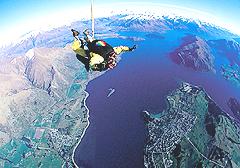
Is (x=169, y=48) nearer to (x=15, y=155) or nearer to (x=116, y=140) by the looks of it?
(x=116, y=140)

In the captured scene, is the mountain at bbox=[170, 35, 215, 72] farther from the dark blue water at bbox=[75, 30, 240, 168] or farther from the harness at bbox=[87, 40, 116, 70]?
the harness at bbox=[87, 40, 116, 70]

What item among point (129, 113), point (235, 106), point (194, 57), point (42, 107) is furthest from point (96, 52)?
point (194, 57)

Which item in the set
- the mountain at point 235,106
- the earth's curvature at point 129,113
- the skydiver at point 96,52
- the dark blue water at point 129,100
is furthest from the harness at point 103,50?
the mountain at point 235,106

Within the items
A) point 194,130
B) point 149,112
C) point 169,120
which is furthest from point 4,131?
point 194,130

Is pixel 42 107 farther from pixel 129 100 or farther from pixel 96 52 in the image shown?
pixel 96 52

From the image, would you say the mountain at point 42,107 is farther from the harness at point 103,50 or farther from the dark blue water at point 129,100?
the harness at point 103,50

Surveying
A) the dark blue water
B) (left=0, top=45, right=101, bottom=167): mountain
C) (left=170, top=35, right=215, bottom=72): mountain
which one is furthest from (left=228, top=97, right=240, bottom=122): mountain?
(left=0, top=45, right=101, bottom=167): mountain

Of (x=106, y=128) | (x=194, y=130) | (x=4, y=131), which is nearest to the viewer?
(x=194, y=130)
